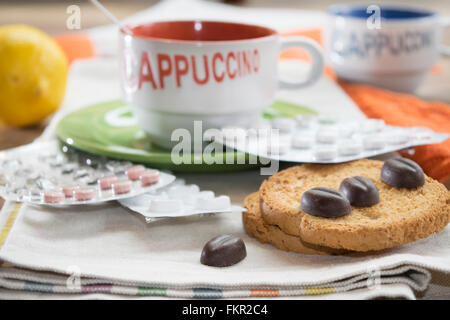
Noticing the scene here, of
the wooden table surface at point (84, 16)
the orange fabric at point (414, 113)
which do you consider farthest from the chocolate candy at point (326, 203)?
the wooden table surface at point (84, 16)

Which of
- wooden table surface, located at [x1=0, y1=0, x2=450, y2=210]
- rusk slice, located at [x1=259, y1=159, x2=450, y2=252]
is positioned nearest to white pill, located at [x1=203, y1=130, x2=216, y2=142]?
rusk slice, located at [x1=259, y1=159, x2=450, y2=252]

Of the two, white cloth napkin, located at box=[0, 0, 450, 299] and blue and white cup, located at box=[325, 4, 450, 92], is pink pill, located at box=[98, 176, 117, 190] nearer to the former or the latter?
white cloth napkin, located at box=[0, 0, 450, 299]

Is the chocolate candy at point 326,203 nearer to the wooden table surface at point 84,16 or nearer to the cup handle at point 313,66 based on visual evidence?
the cup handle at point 313,66

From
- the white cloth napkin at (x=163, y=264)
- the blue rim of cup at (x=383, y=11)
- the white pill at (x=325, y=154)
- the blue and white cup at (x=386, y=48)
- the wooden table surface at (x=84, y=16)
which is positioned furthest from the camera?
the blue rim of cup at (x=383, y=11)

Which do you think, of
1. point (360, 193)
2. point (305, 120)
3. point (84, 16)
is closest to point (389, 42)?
point (305, 120)

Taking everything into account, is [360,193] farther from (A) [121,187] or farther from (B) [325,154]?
(A) [121,187]
